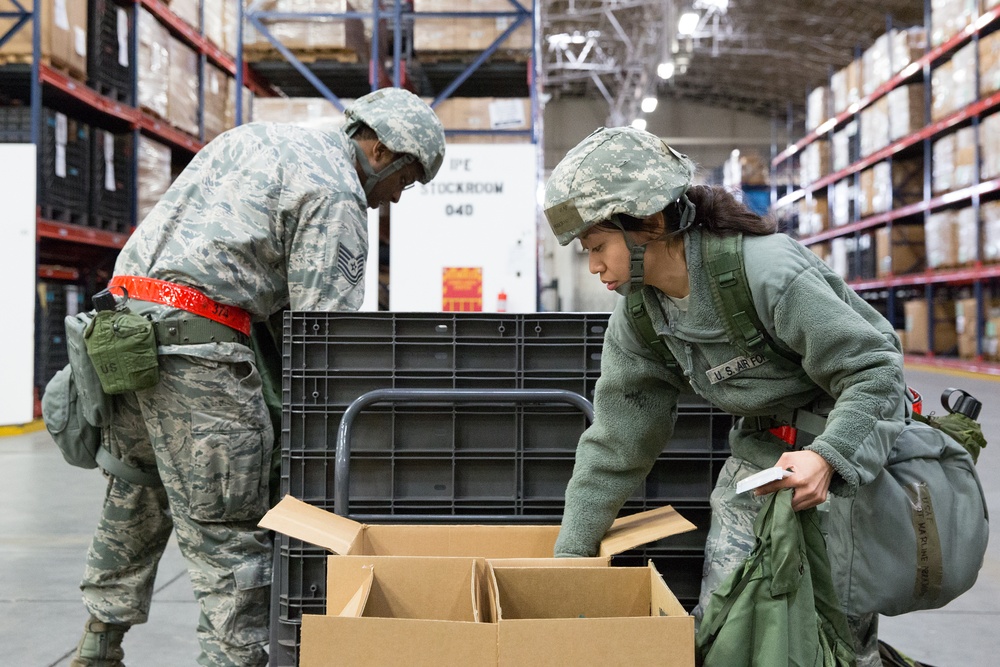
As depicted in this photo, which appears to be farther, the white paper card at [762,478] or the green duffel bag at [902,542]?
the green duffel bag at [902,542]

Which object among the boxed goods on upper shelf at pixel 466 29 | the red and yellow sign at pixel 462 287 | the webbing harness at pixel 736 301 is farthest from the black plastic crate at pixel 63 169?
the webbing harness at pixel 736 301

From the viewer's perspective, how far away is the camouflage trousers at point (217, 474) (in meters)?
2.08

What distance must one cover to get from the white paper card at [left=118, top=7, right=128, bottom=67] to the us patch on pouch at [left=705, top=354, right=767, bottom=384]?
303 inches

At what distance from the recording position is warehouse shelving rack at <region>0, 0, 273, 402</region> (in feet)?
22.2

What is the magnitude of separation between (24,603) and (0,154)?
15.3 feet

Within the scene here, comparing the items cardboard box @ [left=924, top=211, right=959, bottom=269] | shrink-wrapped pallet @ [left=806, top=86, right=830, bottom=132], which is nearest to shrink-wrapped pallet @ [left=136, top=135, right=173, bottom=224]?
cardboard box @ [left=924, top=211, right=959, bottom=269]

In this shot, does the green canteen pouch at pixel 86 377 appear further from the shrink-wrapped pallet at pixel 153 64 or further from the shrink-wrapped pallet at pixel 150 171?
the shrink-wrapped pallet at pixel 153 64

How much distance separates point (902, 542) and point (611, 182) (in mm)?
874

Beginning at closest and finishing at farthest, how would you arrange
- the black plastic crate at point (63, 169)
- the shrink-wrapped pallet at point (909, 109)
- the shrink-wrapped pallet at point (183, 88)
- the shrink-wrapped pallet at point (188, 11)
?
1. the black plastic crate at point (63, 169)
2. the shrink-wrapped pallet at point (183, 88)
3. the shrink-wrapped pallet at point (188, 11)
4. the shrink-wrapped pallet at point (909, 109)

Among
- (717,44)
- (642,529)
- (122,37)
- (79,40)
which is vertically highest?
(717,44)

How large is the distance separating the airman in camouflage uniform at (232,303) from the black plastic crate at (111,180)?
6153mm

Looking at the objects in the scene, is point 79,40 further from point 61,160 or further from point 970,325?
point 970,325

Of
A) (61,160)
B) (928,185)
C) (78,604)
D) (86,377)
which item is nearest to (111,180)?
(61,160)

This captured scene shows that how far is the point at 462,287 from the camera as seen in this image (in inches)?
271
